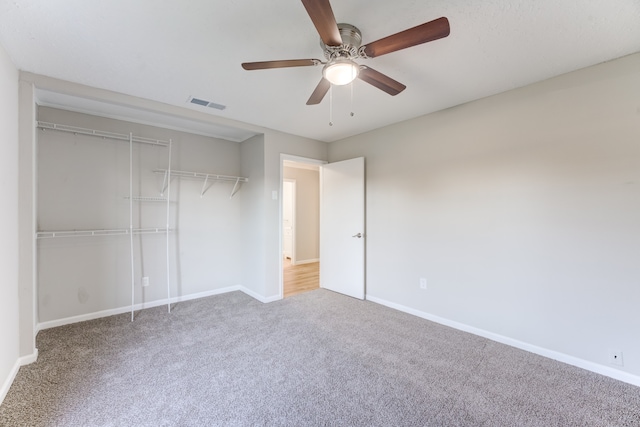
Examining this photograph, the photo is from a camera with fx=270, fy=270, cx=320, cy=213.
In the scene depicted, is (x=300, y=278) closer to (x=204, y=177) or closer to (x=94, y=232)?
(x=204, y=177)

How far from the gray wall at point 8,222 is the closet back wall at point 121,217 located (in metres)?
0.94

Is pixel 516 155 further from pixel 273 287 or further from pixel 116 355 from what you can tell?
pixel 116 355

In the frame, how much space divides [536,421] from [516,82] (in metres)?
2.60

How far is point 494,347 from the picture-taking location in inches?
99.5

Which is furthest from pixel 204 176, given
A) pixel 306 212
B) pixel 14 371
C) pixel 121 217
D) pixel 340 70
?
pixel 306 212

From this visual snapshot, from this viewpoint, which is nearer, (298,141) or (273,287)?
(273,287)

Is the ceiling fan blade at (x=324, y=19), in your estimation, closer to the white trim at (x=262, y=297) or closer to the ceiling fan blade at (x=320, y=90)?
the ceiling fan blade at (x=320, y=90)

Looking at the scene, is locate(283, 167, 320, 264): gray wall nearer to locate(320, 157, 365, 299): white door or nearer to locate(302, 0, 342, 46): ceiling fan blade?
locate(320, 157, 365, 299): white door

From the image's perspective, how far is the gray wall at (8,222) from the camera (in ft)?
6.13

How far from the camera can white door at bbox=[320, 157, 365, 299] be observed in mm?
3889

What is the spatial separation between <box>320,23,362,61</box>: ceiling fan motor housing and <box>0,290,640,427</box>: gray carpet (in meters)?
2.23

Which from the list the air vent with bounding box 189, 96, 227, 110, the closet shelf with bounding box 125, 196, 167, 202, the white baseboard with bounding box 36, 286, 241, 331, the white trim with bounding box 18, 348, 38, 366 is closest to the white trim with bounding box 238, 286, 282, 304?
the white baseboard with bounding box 36, 286, 241, 331

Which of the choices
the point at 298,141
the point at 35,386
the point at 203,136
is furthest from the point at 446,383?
the point at 203,136

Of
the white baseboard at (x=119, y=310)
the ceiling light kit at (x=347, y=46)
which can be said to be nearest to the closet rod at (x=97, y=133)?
the white baseboard at (x=119, y=310)
